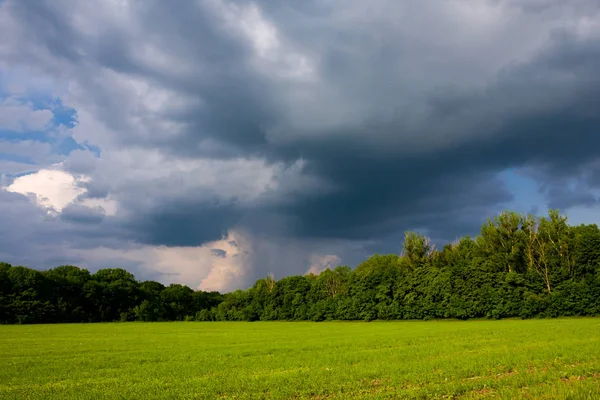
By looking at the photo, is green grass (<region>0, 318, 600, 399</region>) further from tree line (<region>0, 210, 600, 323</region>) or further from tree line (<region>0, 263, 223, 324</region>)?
tree line (<region>0, 263, 223, 324</region>)

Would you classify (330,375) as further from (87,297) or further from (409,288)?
(87,297)

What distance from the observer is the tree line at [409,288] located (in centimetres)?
8238

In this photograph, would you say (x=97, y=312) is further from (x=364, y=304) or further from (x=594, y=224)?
(x=594, y=224)

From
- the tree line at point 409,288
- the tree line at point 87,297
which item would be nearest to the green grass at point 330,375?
the tree line at point 409,288

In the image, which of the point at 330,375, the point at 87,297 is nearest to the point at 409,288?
the point at 330,375

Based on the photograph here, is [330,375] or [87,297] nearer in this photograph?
[330,375]

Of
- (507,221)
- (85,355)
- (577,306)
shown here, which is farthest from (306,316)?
(85,355)

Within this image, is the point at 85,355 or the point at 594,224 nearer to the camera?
the point at 85,355

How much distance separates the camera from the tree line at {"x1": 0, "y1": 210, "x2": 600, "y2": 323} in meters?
82.4

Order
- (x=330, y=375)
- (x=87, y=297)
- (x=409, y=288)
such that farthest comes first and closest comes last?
(x=87, y=297)
(x=409, y=288)
(x=330, y=375)

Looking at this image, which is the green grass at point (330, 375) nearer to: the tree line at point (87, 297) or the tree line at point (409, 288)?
the tree line at point (409, 288)

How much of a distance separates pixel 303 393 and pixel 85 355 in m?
25.9

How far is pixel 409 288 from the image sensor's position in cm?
9788

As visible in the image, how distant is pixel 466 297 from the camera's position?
8762 cm
